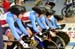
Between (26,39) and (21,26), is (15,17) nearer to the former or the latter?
(21,26)

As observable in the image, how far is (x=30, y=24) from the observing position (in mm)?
2234

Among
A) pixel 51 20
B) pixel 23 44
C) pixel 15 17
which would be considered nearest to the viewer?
pixel 15 17

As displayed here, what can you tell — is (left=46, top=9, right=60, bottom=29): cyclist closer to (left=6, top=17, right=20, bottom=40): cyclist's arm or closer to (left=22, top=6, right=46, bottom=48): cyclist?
(left=22, top=6, right=46, bottom=48): cyclist

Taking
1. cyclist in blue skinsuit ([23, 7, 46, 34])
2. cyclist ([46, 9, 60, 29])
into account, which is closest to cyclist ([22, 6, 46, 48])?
cyclist in blue skinsuit ([23, 7, 46, 34])

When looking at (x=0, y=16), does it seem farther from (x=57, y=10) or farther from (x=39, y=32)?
(x=57, y=10)

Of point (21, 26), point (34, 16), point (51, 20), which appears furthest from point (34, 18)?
point (51, 20)

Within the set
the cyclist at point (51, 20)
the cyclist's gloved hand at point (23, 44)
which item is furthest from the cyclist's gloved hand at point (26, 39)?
the cyclist at point (51, 20)

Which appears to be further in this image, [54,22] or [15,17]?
[54,22]

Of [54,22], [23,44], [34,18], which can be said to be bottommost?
[23,44]

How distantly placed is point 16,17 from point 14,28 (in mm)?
104

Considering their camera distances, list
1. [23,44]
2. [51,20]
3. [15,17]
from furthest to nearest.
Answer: [51,20], [23,44], [15,17]

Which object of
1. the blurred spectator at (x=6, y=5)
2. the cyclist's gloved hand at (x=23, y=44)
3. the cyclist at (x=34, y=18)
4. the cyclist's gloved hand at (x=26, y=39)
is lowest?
the cyclist's gloved hand at (x=23, y=44)

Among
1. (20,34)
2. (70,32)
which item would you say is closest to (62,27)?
(70,32)

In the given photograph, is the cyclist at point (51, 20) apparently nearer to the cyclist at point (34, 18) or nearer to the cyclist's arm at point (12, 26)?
the cyclist at point (34, 18)
